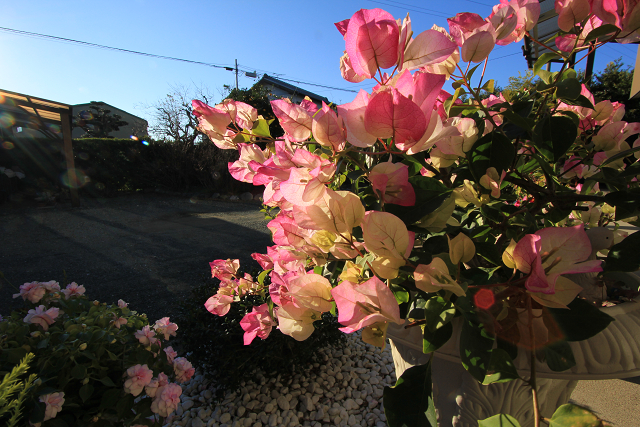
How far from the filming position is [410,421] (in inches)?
17.8

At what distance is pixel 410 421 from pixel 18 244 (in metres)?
7.46

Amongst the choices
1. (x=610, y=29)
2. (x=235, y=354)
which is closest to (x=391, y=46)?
(x=610, y=29)

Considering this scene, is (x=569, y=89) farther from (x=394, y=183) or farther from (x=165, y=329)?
(x=165, y=329)

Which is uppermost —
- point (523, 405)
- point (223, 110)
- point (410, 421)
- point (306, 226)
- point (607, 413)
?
point (223, 110)

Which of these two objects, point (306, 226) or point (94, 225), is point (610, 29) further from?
point (94, 225)

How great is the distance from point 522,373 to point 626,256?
33cm

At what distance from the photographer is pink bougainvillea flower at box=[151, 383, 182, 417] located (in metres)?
1.19

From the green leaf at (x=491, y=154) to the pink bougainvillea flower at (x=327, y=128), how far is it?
0.28 meters

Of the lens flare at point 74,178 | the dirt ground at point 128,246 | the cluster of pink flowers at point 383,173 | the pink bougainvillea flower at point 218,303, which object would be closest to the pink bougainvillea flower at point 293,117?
the cluster of pink flowers at point 383,173

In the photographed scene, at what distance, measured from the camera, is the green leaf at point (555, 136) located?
1.73 ft

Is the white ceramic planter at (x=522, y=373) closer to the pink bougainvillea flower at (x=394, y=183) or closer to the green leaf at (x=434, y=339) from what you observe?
the green leaf at (x=434, y=339)

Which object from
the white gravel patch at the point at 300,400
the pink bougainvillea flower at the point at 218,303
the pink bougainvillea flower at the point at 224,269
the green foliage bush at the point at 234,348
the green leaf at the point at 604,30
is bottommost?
the white gravel patch at the point at 300,400

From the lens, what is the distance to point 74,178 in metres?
9.15

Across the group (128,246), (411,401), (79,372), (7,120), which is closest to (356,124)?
(411,401)
